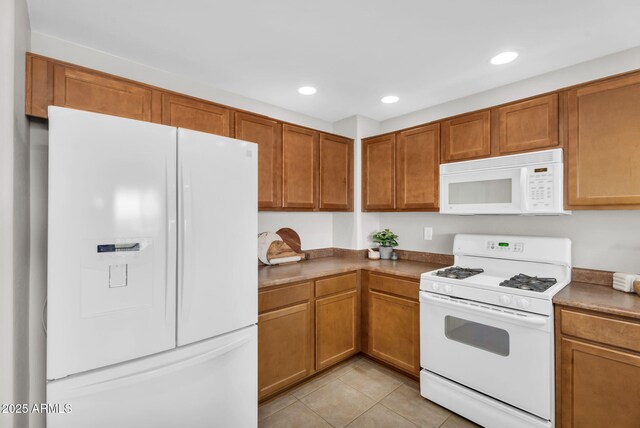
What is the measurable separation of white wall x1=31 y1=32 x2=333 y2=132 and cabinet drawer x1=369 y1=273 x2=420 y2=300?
187 cm

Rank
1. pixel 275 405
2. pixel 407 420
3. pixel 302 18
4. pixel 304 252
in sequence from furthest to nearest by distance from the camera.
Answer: pixel 304 252 → pixel 275 405 → pixel 407 420 → pixel 302 18

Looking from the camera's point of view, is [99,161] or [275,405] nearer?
[99,161]

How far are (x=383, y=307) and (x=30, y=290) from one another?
2413 millimetres

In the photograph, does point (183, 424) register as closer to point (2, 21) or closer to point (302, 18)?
point (2, 21)

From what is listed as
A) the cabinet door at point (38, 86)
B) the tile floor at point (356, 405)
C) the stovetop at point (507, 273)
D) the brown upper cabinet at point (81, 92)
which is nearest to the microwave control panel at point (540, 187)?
the stovetop at point (507, 273)

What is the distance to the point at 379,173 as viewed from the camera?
3.06 m

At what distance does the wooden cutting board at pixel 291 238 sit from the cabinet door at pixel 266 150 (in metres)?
0.49

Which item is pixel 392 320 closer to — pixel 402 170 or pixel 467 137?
pixel 402 170

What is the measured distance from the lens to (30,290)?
162cm

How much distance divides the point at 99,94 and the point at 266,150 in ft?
3.80

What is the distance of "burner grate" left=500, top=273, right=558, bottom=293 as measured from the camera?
1.84m

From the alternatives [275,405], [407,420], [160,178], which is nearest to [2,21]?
[160,178]

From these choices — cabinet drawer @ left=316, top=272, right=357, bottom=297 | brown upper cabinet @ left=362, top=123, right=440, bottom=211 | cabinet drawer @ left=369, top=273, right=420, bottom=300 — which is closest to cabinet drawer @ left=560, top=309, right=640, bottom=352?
cabinet drawer @ left=369, top=273, right=420, bottom=300

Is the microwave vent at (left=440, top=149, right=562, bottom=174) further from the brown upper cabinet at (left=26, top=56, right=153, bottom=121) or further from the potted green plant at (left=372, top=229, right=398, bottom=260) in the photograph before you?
the brown upper cabinet at (left=26, top=56, right=153, bottom=121)
